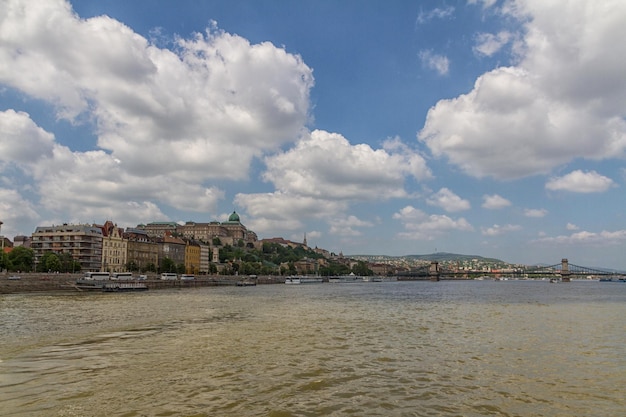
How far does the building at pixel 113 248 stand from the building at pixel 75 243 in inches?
103

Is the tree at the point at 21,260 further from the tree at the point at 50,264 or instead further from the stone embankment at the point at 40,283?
the stone embankment at the point at 40,283

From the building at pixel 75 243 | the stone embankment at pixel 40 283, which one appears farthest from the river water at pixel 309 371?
the building at pixel 75 243

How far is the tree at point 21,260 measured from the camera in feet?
377

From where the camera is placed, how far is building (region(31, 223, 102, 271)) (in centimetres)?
14862

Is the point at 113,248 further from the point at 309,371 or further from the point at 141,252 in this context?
the point at 309,371

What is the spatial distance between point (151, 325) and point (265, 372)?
19308 mm

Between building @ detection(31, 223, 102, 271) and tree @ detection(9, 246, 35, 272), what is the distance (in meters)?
24.2

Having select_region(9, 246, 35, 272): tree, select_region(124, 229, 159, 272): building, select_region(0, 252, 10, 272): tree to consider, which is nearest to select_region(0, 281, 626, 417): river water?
select_region(0, 252, 10, 272): tree

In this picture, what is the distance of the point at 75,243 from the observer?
14900 centimetres

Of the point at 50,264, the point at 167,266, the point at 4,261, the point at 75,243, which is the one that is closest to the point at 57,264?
the point at 50,264

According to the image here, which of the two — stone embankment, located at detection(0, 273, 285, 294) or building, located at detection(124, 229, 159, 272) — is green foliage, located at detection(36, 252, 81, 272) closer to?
stone embankment, located at detection(0, 273, 285, 294)

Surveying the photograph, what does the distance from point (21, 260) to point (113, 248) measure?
46.0 meters

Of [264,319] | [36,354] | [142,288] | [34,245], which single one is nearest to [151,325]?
[264,319]

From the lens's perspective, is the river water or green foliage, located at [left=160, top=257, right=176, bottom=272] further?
green foliage, located at [left=160, top=257, right=176, bottom=272]
